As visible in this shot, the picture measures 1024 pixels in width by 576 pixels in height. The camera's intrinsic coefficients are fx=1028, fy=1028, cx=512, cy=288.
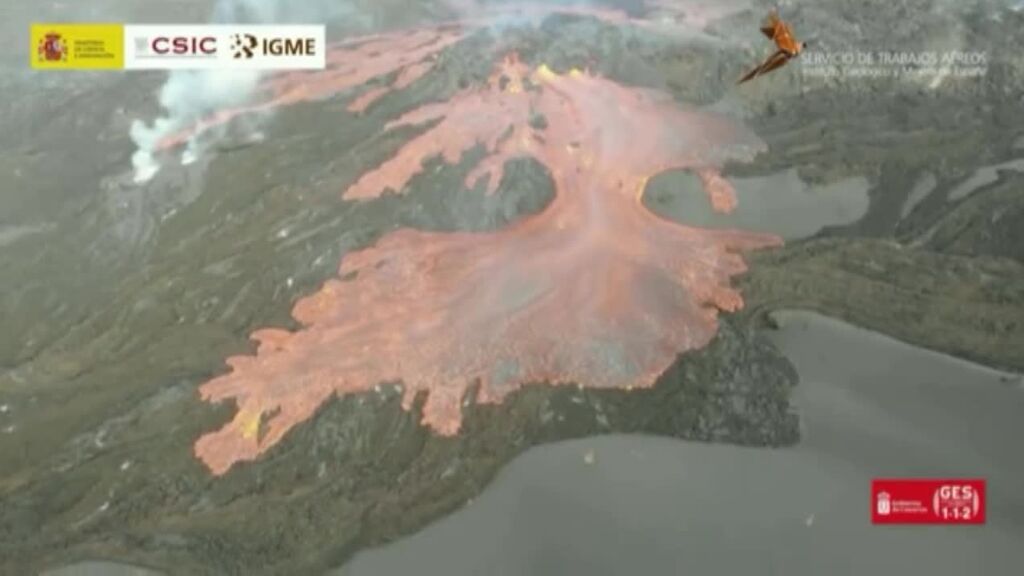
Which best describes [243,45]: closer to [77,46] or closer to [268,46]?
[268,46]

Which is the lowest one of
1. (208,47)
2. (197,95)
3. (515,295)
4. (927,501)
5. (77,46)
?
(927,501)

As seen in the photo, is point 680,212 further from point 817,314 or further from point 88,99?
point 88,99

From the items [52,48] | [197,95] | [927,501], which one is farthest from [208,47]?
[927,501]

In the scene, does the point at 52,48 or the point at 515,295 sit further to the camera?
the point at 52,48

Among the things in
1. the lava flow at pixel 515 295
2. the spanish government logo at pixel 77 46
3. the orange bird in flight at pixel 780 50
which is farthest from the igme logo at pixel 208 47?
the orange bird in flight at pixel 780 50

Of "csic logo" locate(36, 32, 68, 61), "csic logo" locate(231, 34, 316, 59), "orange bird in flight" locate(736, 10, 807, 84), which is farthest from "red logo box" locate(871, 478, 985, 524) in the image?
"csic logo" locate(36, 32, 68, 61)

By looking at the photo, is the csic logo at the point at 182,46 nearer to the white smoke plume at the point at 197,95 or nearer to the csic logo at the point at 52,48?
the white smoke plume at the point at 197,95
